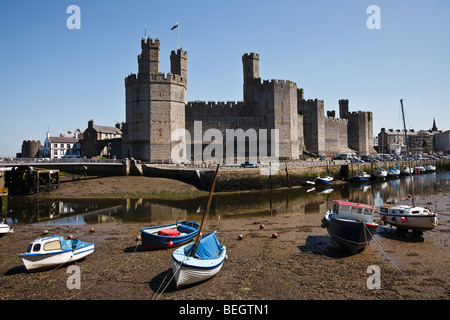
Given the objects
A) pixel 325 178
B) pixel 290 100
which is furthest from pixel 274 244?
pixel 290 100

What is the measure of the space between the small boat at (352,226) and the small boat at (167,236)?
5.55 metres

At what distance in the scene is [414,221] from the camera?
1221 centimetres

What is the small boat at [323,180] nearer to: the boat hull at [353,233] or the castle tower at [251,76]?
the castle tower at [251,76]

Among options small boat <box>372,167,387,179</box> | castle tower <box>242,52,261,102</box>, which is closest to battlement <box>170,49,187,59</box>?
castle tower <box>242,52,261,102</box>

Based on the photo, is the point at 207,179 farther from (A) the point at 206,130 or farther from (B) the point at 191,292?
(B) the point at 191,292

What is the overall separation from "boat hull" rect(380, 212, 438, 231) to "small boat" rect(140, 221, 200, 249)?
8.50m

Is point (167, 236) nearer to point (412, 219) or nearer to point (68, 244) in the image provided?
point (68, 244)

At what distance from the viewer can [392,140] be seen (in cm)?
8769

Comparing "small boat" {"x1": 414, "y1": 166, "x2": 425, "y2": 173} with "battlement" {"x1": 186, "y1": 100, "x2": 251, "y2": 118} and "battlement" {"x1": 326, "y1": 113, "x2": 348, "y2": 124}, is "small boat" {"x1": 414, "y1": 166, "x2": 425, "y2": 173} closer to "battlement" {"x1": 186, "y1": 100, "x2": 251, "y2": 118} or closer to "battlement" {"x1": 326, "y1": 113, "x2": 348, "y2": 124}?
"battlement" {"x1": 326, "y1": 113, "x2": 348, "y2": 124}

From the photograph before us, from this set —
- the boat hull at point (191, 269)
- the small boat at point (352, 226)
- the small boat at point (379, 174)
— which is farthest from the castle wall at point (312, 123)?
the boat hull at point (191, 269)

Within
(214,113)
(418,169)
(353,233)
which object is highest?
(214,113)

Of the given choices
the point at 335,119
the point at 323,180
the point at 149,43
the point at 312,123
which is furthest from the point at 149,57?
the point at 335,119

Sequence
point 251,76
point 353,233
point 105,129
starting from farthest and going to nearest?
point 105,129 → point 251,76 → point 353,233

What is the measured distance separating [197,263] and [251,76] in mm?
34176
